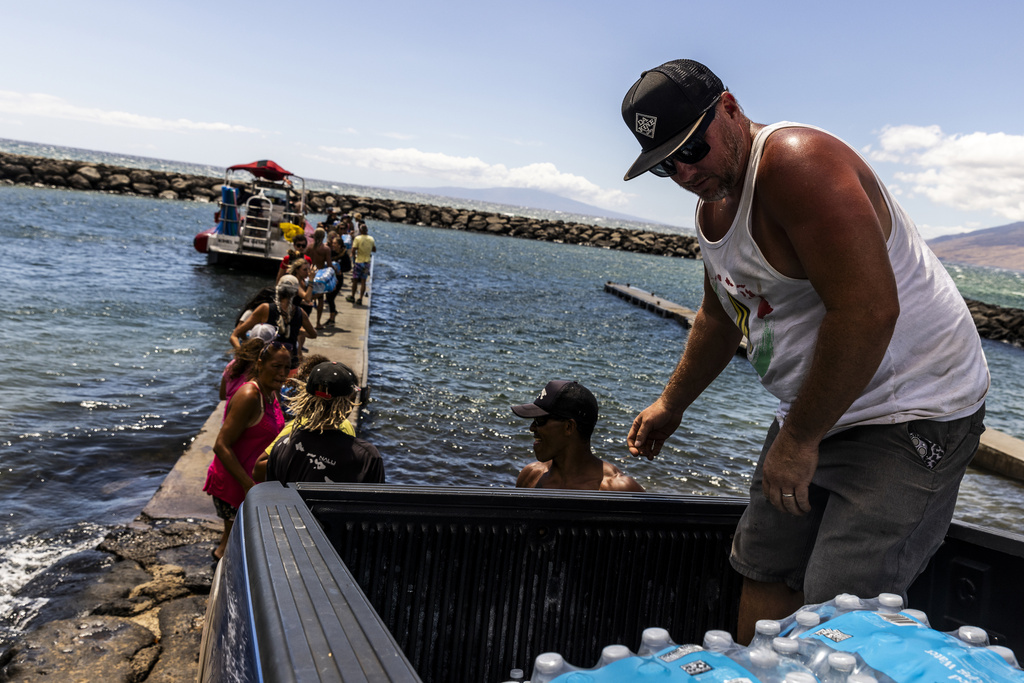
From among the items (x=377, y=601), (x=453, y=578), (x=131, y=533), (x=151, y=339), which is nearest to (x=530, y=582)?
(x=453, y=578)

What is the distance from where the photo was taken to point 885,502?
1734 mm

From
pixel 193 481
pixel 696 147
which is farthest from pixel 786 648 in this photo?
pixel 193 481

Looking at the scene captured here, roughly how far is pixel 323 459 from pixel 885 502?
290 centimetres

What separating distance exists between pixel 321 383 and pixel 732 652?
293cm

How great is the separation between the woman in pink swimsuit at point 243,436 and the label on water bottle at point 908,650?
155 inches

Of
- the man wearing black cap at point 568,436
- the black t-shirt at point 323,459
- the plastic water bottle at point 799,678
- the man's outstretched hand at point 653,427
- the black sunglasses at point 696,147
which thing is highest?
the black sunglasses at point 696,147

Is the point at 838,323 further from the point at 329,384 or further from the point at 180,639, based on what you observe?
the point at 180,639

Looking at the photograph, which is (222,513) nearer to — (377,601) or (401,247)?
(377,601)

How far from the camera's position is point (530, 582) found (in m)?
2.07

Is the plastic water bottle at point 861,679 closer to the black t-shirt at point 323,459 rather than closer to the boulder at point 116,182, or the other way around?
the black t-shirt at point 323,459

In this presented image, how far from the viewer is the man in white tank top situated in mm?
1618

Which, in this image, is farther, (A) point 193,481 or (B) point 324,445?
(A) point 193,481

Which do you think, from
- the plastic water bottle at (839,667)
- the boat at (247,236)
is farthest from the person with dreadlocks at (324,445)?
the boat at (247,236)

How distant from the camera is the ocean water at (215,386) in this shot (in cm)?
678
